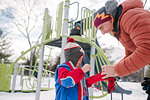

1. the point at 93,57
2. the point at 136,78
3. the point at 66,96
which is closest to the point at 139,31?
the point at 66,96

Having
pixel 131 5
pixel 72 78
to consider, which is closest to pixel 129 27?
pixel 131 5

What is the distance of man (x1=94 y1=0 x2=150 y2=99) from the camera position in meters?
0.67

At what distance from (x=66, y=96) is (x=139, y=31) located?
3.46 ft

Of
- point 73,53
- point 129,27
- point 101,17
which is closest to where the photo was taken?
point 129,27

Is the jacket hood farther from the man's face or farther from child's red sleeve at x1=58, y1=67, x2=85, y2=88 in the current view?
child's red sleeve at x1=58, y1=67, x2=85, y2=88

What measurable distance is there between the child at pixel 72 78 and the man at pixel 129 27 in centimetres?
46

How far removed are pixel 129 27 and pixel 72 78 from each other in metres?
0.79

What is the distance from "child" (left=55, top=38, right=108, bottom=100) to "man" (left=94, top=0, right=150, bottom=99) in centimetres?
46

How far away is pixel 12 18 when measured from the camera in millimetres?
11508

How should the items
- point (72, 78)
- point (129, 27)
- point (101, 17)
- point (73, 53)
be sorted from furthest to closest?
point (73, 53), point (72, 78), point (101, 17), point (129, 27)

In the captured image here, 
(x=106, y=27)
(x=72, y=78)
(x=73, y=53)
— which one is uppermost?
(x=106, y=27)

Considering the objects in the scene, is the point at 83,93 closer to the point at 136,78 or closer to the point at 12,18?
the point at 12,18

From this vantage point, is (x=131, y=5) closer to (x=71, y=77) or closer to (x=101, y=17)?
(x=101, y=17)

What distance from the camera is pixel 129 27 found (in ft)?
2.44
